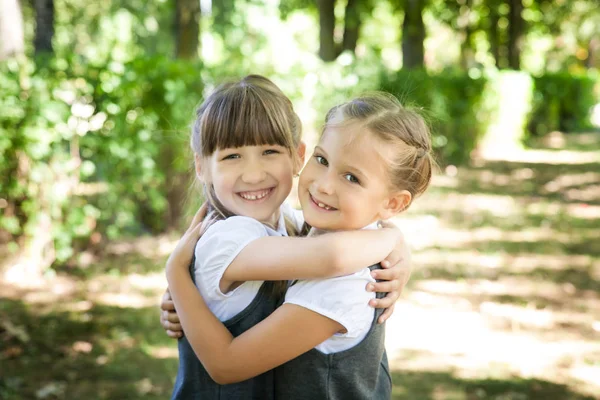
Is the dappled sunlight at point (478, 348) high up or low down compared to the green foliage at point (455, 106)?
down

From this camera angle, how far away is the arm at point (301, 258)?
1.71 metres

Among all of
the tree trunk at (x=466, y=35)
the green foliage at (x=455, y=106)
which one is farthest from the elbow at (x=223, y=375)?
the tree trunk at (x=466, y=35)

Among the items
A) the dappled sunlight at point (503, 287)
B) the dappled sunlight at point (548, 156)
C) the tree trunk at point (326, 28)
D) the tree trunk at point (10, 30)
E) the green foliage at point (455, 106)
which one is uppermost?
Answer: the tree trunk at point (326, 28)

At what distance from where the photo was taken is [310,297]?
1724 millimetres

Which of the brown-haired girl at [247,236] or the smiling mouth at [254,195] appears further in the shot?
the smiling mouth at [254,195]

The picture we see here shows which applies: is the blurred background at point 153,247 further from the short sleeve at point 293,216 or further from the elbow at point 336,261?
the elbow at point 336,261

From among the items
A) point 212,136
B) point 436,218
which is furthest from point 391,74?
point 212,136

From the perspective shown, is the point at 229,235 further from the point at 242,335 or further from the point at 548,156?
the point at 548,156

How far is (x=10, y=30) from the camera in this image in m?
6.46

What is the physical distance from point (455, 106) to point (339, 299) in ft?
47.8

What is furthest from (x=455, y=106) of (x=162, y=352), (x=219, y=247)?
(x=219, y=247)

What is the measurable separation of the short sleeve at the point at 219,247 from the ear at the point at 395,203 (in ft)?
1.13

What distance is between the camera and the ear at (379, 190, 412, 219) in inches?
73.4

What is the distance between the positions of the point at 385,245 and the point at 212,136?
23.6 inches
